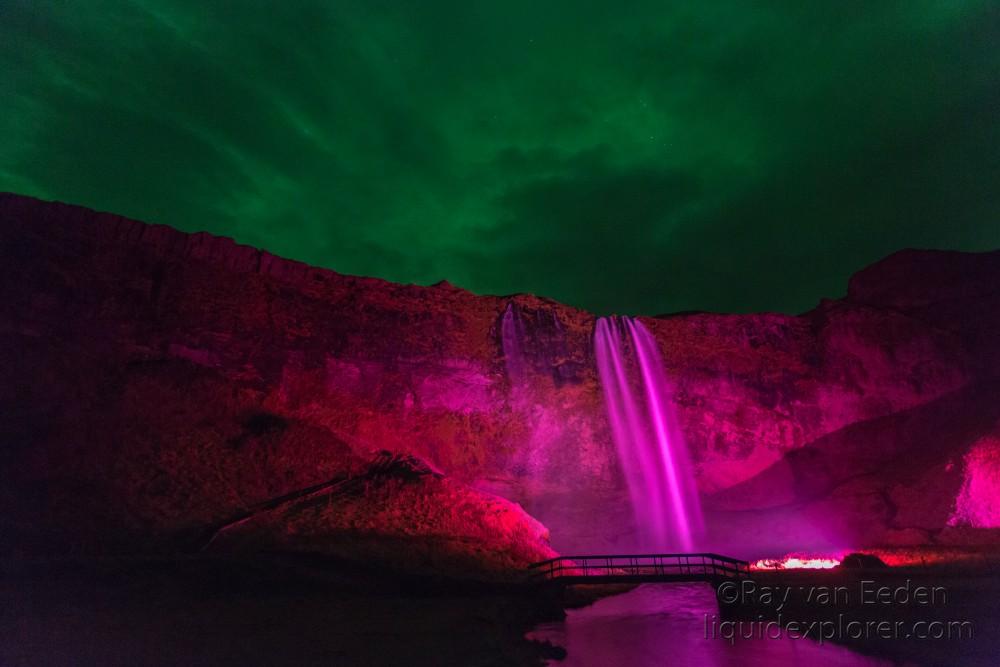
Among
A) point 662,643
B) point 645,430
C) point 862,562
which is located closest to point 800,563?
point 862,562

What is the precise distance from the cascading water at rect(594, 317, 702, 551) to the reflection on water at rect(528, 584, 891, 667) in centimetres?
1044

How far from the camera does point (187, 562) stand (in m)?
13.6

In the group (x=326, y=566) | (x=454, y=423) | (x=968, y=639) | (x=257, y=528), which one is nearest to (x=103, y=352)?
(x=257, y=528)

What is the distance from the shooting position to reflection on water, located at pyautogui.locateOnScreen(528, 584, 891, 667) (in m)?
11.3

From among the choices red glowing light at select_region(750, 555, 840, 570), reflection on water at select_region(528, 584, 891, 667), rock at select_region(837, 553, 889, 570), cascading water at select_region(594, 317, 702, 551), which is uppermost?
cascading water at select_region(594, 317, 702, 551)

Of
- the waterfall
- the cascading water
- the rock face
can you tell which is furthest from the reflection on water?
the waterfall

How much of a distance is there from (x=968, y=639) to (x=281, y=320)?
82.3 feet

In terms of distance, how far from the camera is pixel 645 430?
98.6ft

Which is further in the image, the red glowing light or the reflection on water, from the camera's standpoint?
the red glowing light

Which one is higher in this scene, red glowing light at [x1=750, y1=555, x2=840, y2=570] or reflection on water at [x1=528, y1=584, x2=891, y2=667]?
red glowing light at [x1=750, y1=555, x2=840, y2=570]

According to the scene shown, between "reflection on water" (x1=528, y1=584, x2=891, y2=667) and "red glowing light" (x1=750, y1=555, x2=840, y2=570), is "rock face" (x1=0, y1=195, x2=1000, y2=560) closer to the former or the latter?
"red glowing light" (x1=750, y1=555, x2=840, y2=570)

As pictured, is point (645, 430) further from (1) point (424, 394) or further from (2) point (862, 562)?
(1) point (424, 394)

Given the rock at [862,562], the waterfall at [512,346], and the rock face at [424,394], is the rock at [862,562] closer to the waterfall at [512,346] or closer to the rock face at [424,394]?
the rock face at [424,394]

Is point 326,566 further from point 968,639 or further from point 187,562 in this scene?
point 968,639
